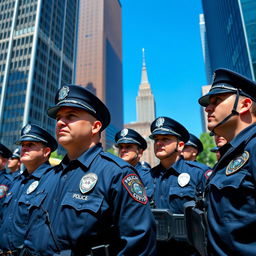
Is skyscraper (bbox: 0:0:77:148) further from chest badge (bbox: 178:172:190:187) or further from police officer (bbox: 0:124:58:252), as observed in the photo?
chest badge (bbox: 178:172:190:187)

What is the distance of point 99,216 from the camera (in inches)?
66.7

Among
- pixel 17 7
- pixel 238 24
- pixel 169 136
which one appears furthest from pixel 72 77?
pixel 169 136

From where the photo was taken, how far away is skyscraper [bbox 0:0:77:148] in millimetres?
52281

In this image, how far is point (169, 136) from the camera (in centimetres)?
388

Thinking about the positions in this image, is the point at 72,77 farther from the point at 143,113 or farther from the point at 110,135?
the point at 143,113

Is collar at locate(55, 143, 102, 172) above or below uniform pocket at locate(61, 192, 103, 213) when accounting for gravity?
above

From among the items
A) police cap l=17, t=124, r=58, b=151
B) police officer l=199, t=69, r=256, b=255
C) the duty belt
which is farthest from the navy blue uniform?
police cap l=17, t=124, r=58, b=151

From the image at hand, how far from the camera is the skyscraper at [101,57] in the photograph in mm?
105250

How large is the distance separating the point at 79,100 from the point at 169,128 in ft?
6.88

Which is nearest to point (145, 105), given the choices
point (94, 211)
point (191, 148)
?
point (191, 148)

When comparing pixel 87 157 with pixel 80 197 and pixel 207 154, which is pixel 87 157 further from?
pixel 207 154

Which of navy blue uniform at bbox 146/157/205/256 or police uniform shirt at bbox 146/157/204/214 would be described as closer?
navy blue uniform at bbox 146/157/205/256

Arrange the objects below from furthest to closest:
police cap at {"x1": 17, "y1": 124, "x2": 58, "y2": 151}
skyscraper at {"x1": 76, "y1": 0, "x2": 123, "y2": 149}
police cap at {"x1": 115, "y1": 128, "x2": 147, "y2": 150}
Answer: skyscraper at {"x1": 76, "y1": 0, "x2": 123, "y2": 149} → police cap at {"x1": 115, "y1": 128, "x2": 147, "y2": 150} → police cap at {"x1": 17, "y1": 124, "x2": 58, "y2": 151}

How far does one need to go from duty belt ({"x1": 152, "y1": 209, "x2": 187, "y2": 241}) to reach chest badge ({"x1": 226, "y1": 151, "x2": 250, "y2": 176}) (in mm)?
1359
